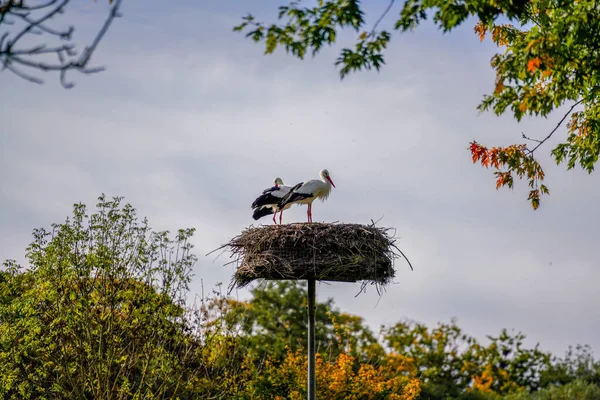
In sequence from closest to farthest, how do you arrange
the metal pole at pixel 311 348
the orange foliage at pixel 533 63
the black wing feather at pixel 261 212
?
the orange foliage at pixel 533 63 → the metal pole at pixel 311 348 → the black wing feather at pixel 261 212

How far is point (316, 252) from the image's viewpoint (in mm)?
9094

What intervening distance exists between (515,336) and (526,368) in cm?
101

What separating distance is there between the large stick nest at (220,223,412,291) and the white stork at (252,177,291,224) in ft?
3.49

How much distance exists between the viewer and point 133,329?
10461 millimetres

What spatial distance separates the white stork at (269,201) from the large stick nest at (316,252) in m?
1.06

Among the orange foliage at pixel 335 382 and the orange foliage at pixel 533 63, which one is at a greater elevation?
the orange foliage at pixel 533 63

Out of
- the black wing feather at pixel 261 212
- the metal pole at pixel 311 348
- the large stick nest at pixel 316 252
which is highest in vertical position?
the black wing feather at pixel 261 212

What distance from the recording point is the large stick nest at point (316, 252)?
908 cm

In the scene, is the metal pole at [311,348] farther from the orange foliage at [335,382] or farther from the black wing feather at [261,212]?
the orange foliage at [335,382]

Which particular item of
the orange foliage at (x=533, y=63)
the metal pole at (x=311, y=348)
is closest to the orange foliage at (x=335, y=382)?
the metal pole at (x=311, y=348)

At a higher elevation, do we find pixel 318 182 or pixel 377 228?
pixel 318 182

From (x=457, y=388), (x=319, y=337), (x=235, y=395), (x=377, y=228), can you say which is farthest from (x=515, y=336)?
(x=377, y=228)

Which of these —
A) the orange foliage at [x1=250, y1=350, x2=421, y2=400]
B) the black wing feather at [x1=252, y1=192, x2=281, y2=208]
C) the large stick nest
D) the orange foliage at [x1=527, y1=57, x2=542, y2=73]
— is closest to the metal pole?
the large stick nest

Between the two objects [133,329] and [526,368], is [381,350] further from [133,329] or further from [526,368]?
[133,329]
